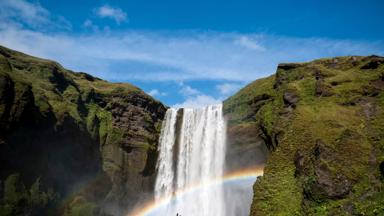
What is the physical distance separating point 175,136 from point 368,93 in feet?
99.1

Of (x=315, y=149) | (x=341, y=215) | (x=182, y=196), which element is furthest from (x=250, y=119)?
(x=341, y=215)

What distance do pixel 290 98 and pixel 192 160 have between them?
1869cm

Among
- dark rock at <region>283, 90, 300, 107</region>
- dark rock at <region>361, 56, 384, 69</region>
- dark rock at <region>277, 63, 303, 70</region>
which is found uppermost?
dark rock at <region>277, 63, 303, 70</region>

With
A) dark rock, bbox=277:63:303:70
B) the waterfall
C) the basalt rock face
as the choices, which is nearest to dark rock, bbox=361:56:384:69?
dark rock, bbox=277:63:303:70

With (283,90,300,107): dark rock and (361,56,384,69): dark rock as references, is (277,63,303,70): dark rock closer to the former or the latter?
(283,90,300,107): dark rock

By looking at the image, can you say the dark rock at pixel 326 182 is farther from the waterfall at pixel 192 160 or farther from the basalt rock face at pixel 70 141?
the basalt rock face at pixel 70 141

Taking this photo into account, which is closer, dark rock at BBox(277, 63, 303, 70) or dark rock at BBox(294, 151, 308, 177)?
dark rock at BBox(294, 151, 308, 177)

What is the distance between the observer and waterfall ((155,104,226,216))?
5403 centimetres

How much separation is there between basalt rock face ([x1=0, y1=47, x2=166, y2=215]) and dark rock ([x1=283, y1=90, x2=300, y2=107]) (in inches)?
902

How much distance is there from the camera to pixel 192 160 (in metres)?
58.4

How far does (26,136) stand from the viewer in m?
45.1

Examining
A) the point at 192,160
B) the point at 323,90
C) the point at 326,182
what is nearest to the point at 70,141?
the point at 192,160

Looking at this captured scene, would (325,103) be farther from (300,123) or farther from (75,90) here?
(75,90)

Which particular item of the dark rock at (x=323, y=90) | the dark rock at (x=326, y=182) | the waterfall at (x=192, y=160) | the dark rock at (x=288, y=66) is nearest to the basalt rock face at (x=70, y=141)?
the waterfall at (x=192, y=160)
